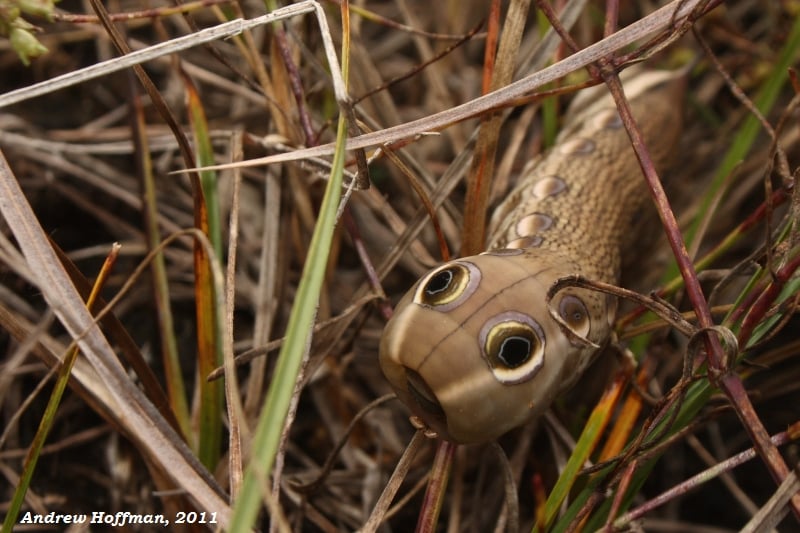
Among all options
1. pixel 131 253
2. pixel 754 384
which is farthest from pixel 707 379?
pixel 131 253

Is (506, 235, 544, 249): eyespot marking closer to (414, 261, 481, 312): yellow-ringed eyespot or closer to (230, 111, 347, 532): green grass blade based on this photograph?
(414, 261, 481, 312): yellow-ringed eyespot

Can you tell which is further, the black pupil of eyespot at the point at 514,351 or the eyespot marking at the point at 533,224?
the eyespot marking at the point at 533,224

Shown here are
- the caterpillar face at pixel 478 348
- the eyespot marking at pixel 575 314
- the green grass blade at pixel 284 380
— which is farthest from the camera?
the eyespot marking at pixel 575 314

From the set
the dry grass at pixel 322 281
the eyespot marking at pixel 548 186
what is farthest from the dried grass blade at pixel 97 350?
the eyespot marking at pixel 548 186

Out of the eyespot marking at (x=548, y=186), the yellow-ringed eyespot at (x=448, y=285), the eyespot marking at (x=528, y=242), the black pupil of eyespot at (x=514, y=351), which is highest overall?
the eyespot marking at (x=548, y=186)

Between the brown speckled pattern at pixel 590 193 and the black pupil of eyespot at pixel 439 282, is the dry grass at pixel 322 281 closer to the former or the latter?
the brown speckled pattern at pixel 590 193

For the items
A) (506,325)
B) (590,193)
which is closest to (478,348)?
(506,325)

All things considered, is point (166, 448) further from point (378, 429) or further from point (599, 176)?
A: point (599, 176)

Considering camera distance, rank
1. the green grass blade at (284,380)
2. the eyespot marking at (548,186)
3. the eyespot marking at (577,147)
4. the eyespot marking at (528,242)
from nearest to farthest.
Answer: the green grass blade at (284,380), the eyespot marking at (528,242), the eyespot marking at (548,186), the eyespot marking at (577,147)
